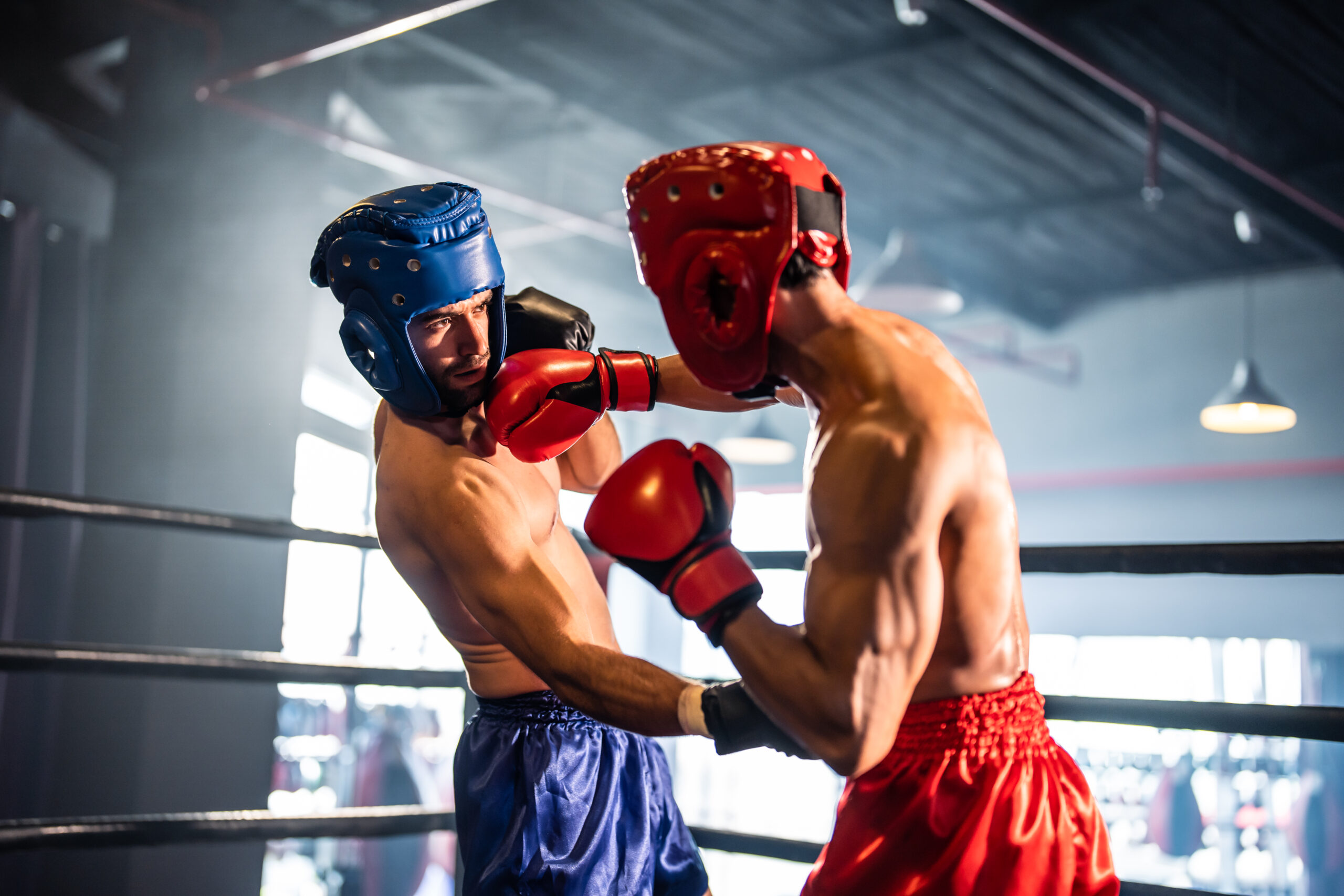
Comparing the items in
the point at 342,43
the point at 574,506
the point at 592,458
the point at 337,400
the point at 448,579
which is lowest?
the point at 448,579

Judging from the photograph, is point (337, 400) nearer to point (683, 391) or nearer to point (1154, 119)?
point (1154, 119)

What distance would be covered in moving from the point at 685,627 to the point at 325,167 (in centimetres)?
886

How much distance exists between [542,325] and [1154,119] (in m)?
4.52

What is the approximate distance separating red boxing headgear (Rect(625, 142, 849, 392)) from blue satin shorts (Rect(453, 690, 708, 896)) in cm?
64

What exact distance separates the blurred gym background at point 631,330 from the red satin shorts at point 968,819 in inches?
64.2

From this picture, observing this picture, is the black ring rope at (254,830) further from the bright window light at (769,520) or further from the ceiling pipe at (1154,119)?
the bright window light at (769,520)

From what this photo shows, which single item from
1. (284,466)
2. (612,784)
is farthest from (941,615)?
(284,466)

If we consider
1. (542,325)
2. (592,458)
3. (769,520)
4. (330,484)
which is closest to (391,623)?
(330,484)

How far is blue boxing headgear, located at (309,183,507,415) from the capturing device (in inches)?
57.5

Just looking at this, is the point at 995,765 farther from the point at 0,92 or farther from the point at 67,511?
the point at 0,92

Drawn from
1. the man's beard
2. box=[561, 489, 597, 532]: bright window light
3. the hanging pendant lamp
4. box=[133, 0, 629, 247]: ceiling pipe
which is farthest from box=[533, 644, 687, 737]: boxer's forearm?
box=[561, 489, 597, 532]: bright window light

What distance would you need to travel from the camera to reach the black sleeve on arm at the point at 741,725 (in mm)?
1093

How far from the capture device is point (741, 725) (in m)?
1.10

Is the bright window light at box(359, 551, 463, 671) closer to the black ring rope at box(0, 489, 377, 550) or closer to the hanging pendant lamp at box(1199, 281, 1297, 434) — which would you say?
the hanging pendant lamp at box(1199, 281, 1297, 434)
